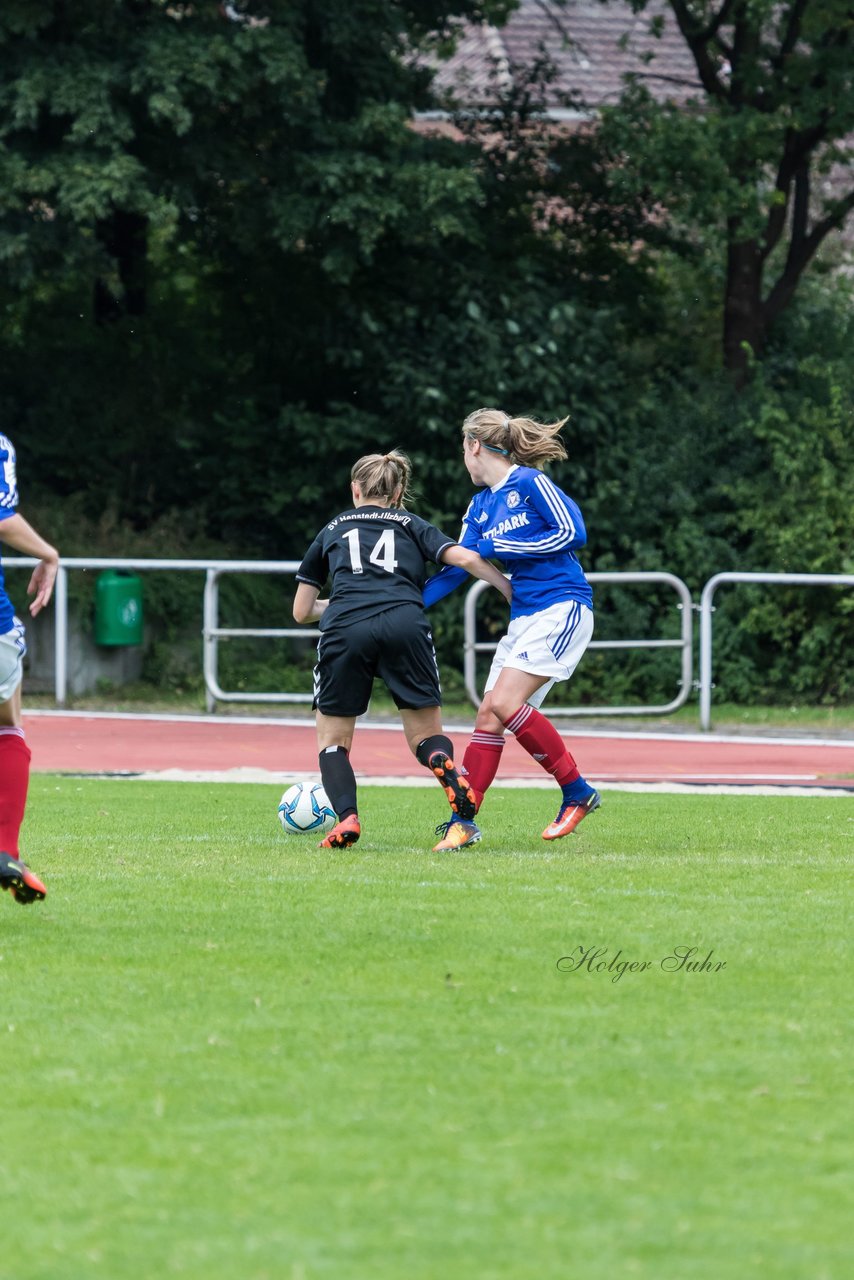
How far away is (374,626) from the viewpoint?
7.86 metres

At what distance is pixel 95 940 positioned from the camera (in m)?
5.91

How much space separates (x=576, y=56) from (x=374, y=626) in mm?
18447

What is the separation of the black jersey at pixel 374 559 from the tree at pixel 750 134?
10.5 m

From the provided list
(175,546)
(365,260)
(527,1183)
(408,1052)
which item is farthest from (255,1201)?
(175,546)

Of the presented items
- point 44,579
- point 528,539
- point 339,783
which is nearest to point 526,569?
point 528,539

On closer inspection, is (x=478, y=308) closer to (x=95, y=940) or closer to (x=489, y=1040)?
(x=95, y=940)

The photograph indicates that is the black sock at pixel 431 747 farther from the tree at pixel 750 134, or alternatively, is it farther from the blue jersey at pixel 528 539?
the tree at pixel 750 134

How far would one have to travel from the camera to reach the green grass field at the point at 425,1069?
131 inches

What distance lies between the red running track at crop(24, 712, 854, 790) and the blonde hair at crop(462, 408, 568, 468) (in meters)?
3.87

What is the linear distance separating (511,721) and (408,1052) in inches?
139

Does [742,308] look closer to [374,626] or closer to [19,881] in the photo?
[374,626]

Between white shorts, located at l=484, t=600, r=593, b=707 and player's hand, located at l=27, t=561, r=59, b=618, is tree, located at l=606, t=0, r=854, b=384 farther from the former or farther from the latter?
player's hand, located at l=27, t=561, r=59, b=618

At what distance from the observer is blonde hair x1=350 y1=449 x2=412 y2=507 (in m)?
8.03

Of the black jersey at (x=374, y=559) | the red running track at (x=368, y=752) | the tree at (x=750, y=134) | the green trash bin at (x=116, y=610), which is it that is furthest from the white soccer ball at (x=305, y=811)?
the tree at (x=750, y=134)
